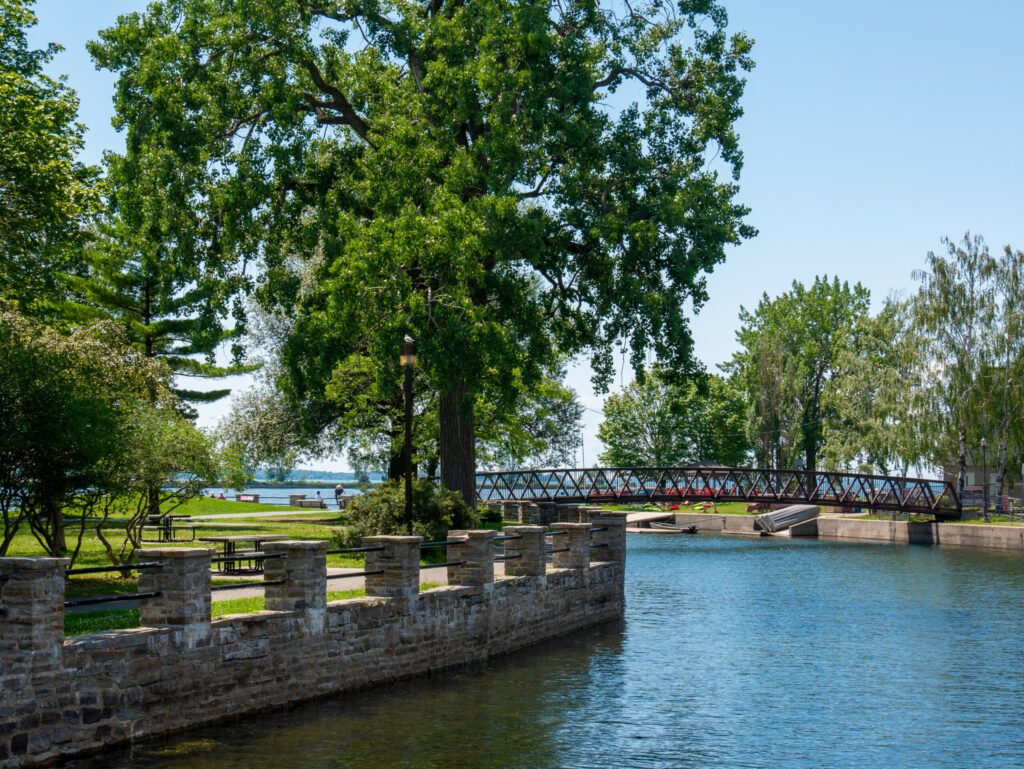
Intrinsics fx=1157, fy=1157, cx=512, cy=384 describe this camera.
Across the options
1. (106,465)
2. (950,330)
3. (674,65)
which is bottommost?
(106,465)

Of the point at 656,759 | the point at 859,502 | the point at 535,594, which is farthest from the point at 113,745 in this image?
the point at 859,502

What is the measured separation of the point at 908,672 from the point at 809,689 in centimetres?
276

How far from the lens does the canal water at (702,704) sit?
14516 millimetres

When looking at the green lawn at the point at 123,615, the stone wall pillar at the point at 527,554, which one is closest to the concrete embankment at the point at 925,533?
the stone wall pillar at the point at 527,554

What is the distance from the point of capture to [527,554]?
23.1 metres

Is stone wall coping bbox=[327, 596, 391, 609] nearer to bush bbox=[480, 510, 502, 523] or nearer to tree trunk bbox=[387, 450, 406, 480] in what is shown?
bush bbox=[480, 510, 502, 523]

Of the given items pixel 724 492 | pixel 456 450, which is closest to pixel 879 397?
→ pixel 724 492

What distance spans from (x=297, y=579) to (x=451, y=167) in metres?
15.1

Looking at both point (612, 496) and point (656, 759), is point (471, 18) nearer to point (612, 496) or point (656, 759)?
point (656, 759)

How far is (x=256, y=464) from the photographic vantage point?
52.1 metres

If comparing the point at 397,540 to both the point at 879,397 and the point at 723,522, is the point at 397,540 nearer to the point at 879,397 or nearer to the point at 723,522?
the point at 879,397

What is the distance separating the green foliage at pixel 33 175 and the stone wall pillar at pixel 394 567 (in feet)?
41.0

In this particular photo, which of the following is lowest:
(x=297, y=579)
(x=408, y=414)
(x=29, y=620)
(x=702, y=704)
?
(x=702, y=704)

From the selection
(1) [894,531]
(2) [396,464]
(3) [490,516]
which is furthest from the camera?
(1) [894,531]
